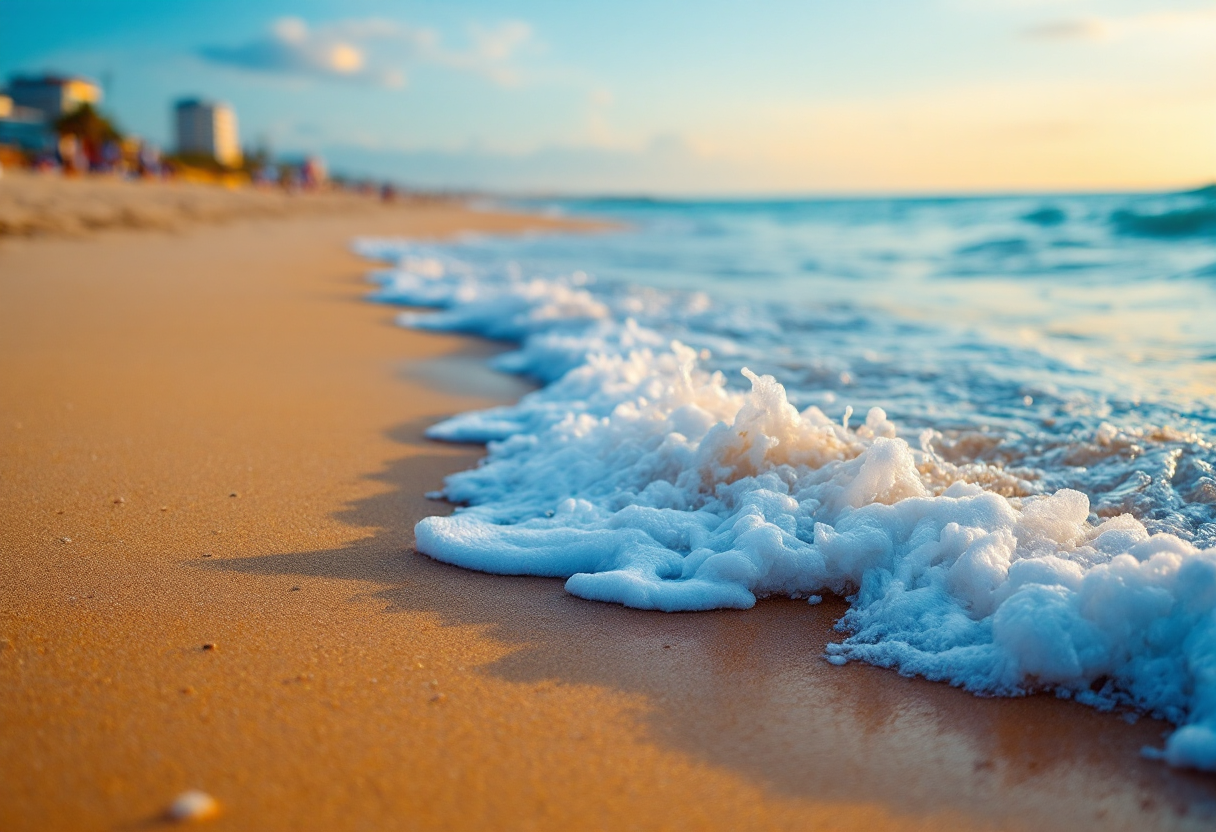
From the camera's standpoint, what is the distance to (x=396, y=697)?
178cm

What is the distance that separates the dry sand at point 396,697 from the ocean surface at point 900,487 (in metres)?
0.12

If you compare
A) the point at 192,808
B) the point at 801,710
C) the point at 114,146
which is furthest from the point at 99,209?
the point at 114,146

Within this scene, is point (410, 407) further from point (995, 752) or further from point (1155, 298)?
point (1155, 298)

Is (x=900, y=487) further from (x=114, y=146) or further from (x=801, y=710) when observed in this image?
(x=114, y=146)

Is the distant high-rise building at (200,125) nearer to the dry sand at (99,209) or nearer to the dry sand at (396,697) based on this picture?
the dry sand at (99,209)

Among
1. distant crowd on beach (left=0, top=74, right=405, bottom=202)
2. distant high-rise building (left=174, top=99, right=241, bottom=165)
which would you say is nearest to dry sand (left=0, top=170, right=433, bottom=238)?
distant crowd on beach (left=0, top=74, right=405, bottom=202)

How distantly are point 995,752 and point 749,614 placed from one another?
72 cm

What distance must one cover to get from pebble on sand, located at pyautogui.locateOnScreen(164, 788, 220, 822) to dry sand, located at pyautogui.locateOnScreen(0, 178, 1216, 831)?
20 mm

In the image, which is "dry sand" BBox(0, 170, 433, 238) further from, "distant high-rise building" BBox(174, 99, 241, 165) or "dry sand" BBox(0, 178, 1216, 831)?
"distant high-rise building" BBox(174, 99, 241, 165)

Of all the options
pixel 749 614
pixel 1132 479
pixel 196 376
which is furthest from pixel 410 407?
pixel 1132 479

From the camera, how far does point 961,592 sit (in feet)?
7.08

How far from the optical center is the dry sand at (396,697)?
1479mm

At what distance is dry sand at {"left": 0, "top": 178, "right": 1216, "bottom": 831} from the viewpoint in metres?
1.48

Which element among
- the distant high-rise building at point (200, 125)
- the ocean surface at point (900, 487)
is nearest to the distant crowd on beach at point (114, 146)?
the distant high-rise building at point (200, 125)
